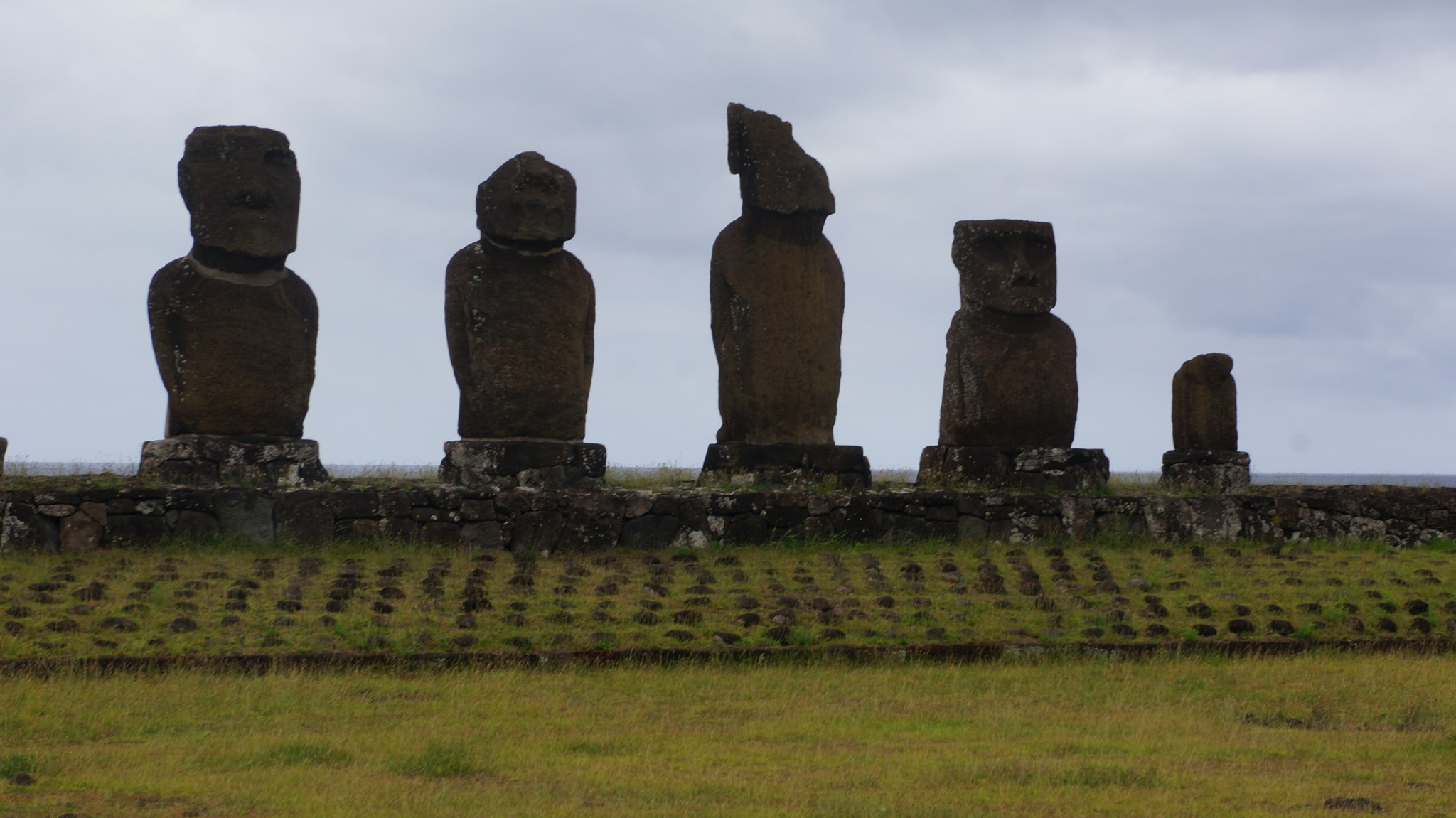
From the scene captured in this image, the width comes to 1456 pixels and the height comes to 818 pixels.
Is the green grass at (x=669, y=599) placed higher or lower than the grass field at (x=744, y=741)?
higher

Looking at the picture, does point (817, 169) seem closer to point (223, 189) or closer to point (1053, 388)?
point (1053, 388)

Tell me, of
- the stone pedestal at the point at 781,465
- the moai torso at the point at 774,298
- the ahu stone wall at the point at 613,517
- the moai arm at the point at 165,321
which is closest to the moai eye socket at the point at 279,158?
the moai arm at the point at 165,321

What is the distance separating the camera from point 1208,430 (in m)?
17.0

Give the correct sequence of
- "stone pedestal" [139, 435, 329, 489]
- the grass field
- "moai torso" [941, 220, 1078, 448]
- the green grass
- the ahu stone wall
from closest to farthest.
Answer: the grass field < the green grass < the ahu stone wall < "stone pedestal" [139, 435, 329, 489] < "moai torso" [941, 220, 1078, 448]

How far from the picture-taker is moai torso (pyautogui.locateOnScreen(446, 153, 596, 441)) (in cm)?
1329

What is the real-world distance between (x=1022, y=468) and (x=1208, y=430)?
360 cm

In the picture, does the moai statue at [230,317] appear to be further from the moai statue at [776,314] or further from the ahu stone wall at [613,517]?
the moai statue at [776,314]

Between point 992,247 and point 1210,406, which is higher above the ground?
point 992,247

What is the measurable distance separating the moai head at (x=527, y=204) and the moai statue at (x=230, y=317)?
1690 mm

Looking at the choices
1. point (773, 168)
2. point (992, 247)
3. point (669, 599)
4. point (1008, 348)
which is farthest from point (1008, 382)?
point (669, 599)

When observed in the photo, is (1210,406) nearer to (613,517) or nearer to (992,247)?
(992,247)

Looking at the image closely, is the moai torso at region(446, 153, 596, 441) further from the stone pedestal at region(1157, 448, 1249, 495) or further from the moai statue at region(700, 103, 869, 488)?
the stone pedestal at region(1157, 448, 1249, 495)

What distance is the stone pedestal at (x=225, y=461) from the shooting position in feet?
41.4

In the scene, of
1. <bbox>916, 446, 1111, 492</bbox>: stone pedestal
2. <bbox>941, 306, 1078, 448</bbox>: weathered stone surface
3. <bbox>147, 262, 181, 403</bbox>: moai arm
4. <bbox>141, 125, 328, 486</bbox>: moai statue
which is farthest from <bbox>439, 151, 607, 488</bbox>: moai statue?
<bbox>941, 306, 1078, 448</bbox>: weathered stone surface
